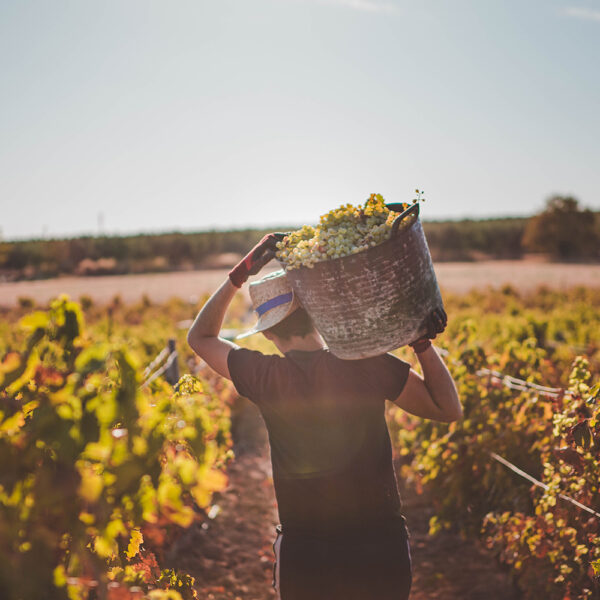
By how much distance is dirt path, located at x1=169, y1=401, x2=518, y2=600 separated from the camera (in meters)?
3.36

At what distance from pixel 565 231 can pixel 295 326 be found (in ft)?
170

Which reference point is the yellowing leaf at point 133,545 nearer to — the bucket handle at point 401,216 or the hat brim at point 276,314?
the hat brim at point 276,314

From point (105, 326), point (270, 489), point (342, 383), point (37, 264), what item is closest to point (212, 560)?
point (270, 489)

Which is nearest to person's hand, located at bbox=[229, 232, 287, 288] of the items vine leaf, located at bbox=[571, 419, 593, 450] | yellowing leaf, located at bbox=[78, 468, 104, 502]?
yellowing leaf, located at bbox=[78, 468, 104, 502]

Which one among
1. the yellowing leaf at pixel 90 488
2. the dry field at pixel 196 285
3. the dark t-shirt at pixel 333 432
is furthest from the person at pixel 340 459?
the dry field at pixel 196 285

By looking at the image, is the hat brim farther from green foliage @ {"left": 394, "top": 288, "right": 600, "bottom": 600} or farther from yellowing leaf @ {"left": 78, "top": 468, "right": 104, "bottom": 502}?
green foliage @ {"left": 394, "top": 288, "right": 600, "bottom": 600}

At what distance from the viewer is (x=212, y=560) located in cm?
374

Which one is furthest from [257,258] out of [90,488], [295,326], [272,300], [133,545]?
[90,488]

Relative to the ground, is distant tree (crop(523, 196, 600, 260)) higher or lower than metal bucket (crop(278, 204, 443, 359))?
higher

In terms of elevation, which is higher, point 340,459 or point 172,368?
point 340,459

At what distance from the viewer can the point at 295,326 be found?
1760 millimetres

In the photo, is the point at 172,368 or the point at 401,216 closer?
the point at 401,216

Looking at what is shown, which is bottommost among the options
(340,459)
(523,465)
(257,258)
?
(523,465)

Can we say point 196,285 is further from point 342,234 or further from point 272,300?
point 342,234
